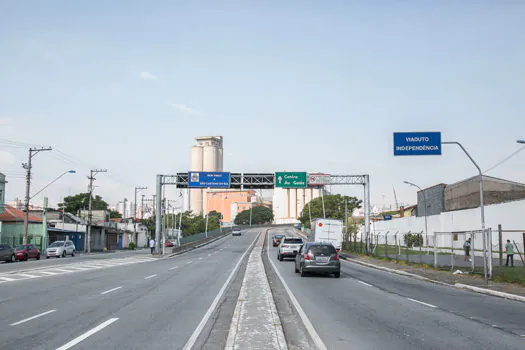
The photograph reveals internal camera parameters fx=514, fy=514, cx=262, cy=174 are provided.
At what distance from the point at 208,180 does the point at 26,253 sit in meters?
18.5

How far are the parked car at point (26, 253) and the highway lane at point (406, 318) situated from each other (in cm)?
3442

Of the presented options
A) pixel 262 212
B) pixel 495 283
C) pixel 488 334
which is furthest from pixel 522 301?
pixel 262 212

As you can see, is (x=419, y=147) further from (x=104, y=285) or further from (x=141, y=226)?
(x=141, y=226)

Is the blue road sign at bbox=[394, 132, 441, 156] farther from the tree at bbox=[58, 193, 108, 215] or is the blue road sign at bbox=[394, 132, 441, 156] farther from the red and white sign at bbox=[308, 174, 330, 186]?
the tree at bbox=[58, 193, 108, 215]

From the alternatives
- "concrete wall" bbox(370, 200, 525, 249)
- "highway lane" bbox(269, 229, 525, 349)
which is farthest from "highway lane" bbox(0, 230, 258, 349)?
"concrete wall" bbox(370, 200, 525, 249)

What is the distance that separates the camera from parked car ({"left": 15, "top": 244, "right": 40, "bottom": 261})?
45000mm

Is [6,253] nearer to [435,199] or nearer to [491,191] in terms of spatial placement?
[491,191]

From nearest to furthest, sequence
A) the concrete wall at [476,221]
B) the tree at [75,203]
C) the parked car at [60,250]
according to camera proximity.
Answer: the concrete wall at [476,221], the parked car at [60,250], the tree at [75,203]

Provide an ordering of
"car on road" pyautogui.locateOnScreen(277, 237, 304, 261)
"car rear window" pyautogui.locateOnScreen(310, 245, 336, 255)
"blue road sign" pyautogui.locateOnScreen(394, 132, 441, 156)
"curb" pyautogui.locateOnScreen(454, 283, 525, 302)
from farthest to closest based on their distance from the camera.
Answer: "car on road" pyautogui.locateOnScreen(277, 237, 304, 261)
"blue road sign" pyautogui.locateOnScreen(394, 132, 441, 156)
"car rear window" pyautogui.locateOnScreen(310, 245, 336, 255)
"curb" pyautogui.locateOnScreen(454, 283, 525, 302)

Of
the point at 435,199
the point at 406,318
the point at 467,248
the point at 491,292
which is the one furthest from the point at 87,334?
the point at 435,199

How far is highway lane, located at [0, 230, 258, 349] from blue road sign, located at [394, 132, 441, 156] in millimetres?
13958

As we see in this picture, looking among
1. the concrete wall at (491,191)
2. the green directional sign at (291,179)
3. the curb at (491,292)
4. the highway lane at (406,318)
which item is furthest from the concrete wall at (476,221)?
the highway lane at (406,318)

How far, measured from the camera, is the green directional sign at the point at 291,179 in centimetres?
5328

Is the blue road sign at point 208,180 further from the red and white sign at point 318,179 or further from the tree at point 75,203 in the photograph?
the tree at point 75,203
